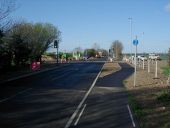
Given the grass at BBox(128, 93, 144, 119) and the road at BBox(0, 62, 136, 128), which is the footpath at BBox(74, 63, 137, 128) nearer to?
the road at BBox(0, 62, 136, 128)

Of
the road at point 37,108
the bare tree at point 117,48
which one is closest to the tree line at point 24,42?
the road at point 37,108

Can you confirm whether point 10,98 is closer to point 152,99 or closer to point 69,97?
point 69,97

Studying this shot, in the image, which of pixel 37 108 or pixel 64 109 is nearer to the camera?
pixel 64 109

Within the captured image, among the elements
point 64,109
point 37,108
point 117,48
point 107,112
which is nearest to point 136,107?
point 107,112

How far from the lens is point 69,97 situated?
22.8m

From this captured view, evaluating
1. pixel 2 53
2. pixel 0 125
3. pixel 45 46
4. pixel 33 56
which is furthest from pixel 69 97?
pixel 45 46

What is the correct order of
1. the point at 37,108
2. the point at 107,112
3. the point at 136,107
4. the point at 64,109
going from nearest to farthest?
the point at 107,112 < the point at 64,109 < the point at 37,108 < the point at 136,107

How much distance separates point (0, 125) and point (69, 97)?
8.99m

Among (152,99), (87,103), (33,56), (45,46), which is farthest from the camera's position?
(45,46)

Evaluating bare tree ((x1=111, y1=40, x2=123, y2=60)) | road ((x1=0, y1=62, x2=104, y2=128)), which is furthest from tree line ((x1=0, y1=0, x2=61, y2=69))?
bare tree ((x1=111, y1=40, x2=123, y2=60))

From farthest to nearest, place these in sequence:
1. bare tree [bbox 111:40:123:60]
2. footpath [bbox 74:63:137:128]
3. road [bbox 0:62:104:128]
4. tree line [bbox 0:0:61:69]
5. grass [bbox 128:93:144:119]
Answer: bare tree [bbox 111:40:123:60] → tree line [bbox 0:0:61:69] → grass [bbox 128:93:144:119] → road [bbox 0:62:104:128] → footpath [bbox 74:63:137:128]

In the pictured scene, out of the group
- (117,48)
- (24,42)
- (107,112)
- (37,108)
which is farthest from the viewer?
(117,48)

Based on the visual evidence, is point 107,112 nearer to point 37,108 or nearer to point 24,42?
point 37,108

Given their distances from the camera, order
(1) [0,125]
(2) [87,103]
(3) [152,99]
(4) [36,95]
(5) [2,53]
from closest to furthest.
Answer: (1) [0,125] < (2) [87,103] < (3) [152,99] < (4) [36,95] < (5) [2,53]
